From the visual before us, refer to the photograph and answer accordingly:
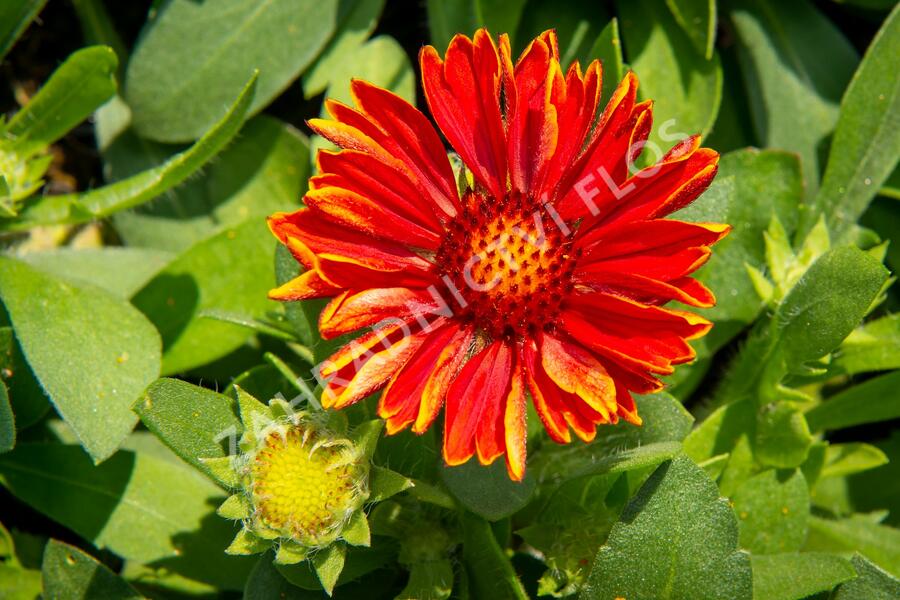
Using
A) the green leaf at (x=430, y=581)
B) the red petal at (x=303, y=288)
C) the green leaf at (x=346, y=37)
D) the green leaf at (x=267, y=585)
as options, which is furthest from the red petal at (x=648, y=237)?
the green leaf at (x=346, y=37)

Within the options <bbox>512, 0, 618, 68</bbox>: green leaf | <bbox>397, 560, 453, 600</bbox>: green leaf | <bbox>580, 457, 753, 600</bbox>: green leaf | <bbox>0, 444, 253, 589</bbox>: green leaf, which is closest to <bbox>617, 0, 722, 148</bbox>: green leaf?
<bbox>512, 0, 618, 68</bbox>: green leaf

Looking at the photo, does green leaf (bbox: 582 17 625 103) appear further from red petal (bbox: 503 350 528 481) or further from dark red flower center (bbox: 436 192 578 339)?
red petal (bbox: 503 350 528 481)

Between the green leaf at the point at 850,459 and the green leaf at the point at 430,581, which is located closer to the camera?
the green leaf at the point at 430,581

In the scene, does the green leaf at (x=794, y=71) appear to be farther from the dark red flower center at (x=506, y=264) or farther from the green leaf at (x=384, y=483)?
the green leaf at (x=384, y=483)

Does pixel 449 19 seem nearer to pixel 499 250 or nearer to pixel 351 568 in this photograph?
pixel 499 250

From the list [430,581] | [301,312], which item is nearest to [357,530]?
[430,581]

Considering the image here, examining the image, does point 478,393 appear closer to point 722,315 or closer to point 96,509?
point 722,315
